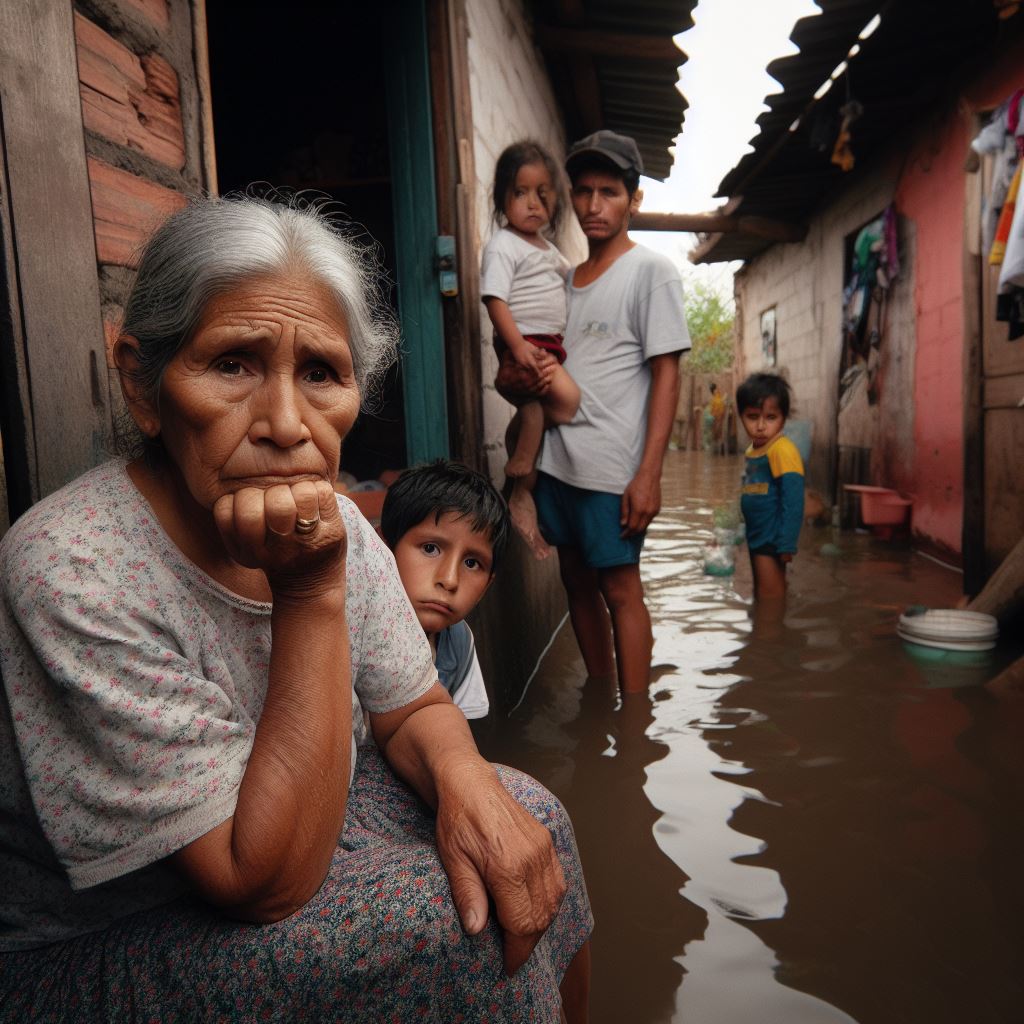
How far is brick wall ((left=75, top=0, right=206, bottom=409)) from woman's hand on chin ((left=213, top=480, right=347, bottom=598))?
62 cm

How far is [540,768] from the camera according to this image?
2682mm

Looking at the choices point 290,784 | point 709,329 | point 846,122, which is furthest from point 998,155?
point 709,329

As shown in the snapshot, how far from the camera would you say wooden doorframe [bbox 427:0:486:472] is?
9.53ft

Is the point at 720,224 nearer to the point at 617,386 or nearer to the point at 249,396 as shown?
the point at 617,386

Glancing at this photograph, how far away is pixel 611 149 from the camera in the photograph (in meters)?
2.87

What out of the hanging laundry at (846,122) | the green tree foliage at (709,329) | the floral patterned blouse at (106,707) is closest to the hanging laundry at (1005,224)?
the hanging laundry at (846,122)

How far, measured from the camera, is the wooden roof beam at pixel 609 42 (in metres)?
4.79

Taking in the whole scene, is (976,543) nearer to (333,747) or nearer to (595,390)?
(595,390)

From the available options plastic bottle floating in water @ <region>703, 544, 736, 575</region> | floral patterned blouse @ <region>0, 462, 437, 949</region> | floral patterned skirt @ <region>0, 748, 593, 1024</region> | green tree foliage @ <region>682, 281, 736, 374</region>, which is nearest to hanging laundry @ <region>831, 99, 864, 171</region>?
plastic bottle floating in water @ <region>703, 544, 736, 575</region>

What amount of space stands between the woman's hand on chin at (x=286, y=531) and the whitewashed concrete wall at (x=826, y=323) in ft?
21.6

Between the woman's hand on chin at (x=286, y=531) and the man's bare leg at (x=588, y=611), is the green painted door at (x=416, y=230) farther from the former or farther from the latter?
the woman's hand on chin at (x=286, y=531)

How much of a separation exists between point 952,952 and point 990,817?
2.17 ft

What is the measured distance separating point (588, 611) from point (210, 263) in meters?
2.51

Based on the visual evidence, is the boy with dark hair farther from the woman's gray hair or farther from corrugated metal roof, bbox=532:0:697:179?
corrugated metal roof, bbox=532:0:697:179
